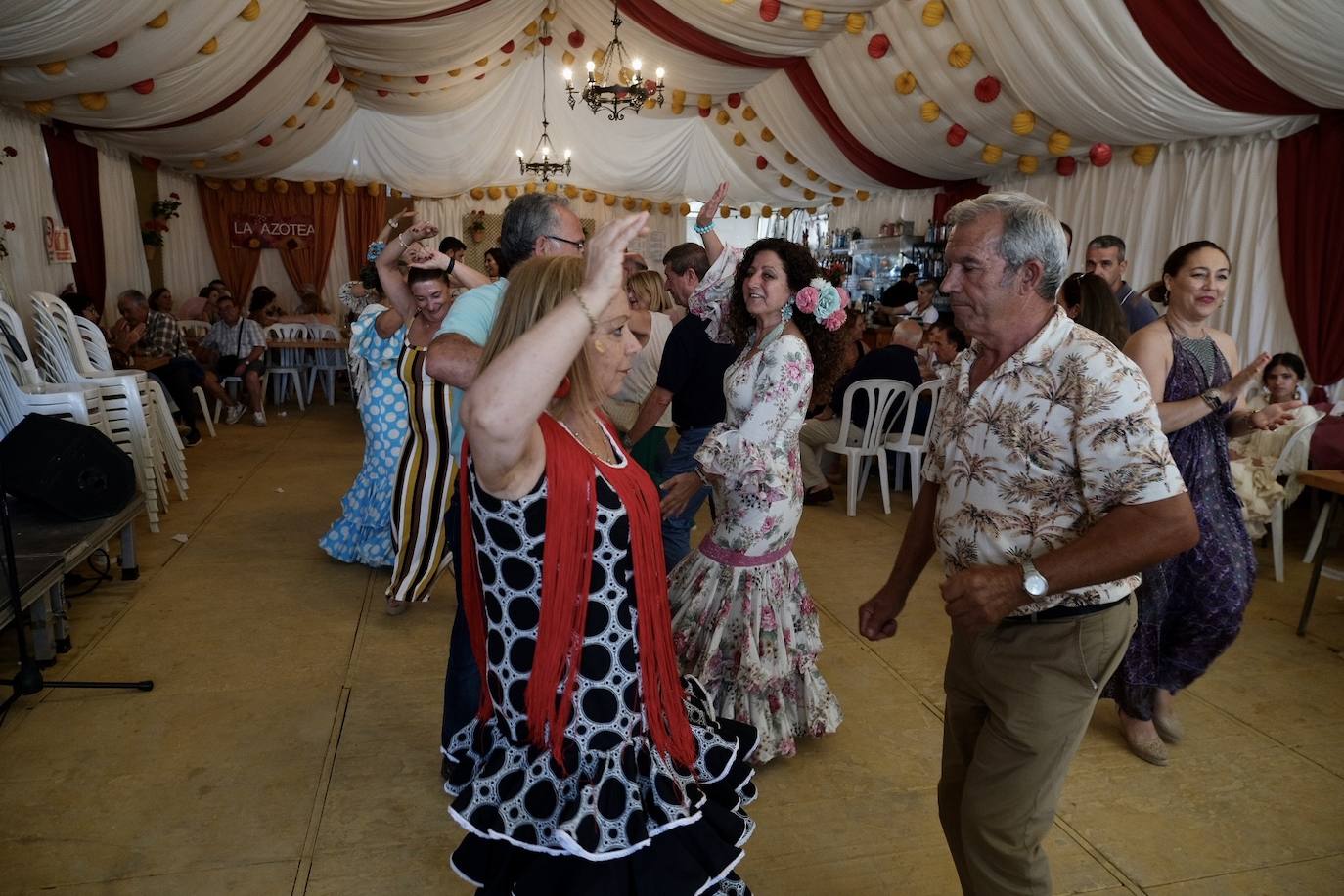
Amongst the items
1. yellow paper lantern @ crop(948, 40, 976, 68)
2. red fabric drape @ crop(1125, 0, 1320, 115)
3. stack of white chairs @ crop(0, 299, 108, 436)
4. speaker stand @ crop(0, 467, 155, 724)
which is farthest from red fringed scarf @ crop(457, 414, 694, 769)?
yellow paper lantern @ crop(948, 40, 976, 68)

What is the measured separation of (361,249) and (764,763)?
12.2 metres

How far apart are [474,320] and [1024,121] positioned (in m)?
6.54

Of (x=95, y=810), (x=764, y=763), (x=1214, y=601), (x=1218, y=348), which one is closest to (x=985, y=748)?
(x=764, y=763)

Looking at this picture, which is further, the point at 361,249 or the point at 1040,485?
the point at 361,249

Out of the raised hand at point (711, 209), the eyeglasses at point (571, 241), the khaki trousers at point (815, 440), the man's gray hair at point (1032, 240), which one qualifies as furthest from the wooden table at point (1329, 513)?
the eyeglasses at point (571, 241)

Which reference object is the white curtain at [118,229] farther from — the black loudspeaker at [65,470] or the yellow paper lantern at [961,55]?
the yellow paper lantern at [961,55]

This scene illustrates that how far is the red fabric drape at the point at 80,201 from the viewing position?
26.3ft

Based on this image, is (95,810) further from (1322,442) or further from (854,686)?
(1322,442)

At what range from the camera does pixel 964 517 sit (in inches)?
65.6

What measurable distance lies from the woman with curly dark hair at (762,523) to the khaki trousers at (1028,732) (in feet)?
3.56

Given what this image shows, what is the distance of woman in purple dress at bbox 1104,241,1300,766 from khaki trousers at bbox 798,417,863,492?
10.4 feet

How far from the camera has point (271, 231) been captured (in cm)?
1259

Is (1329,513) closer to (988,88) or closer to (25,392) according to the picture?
(988,88)

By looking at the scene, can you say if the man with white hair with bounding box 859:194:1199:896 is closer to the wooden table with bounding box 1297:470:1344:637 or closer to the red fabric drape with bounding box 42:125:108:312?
the wooden table with bounding box 1297:470:1344:637
